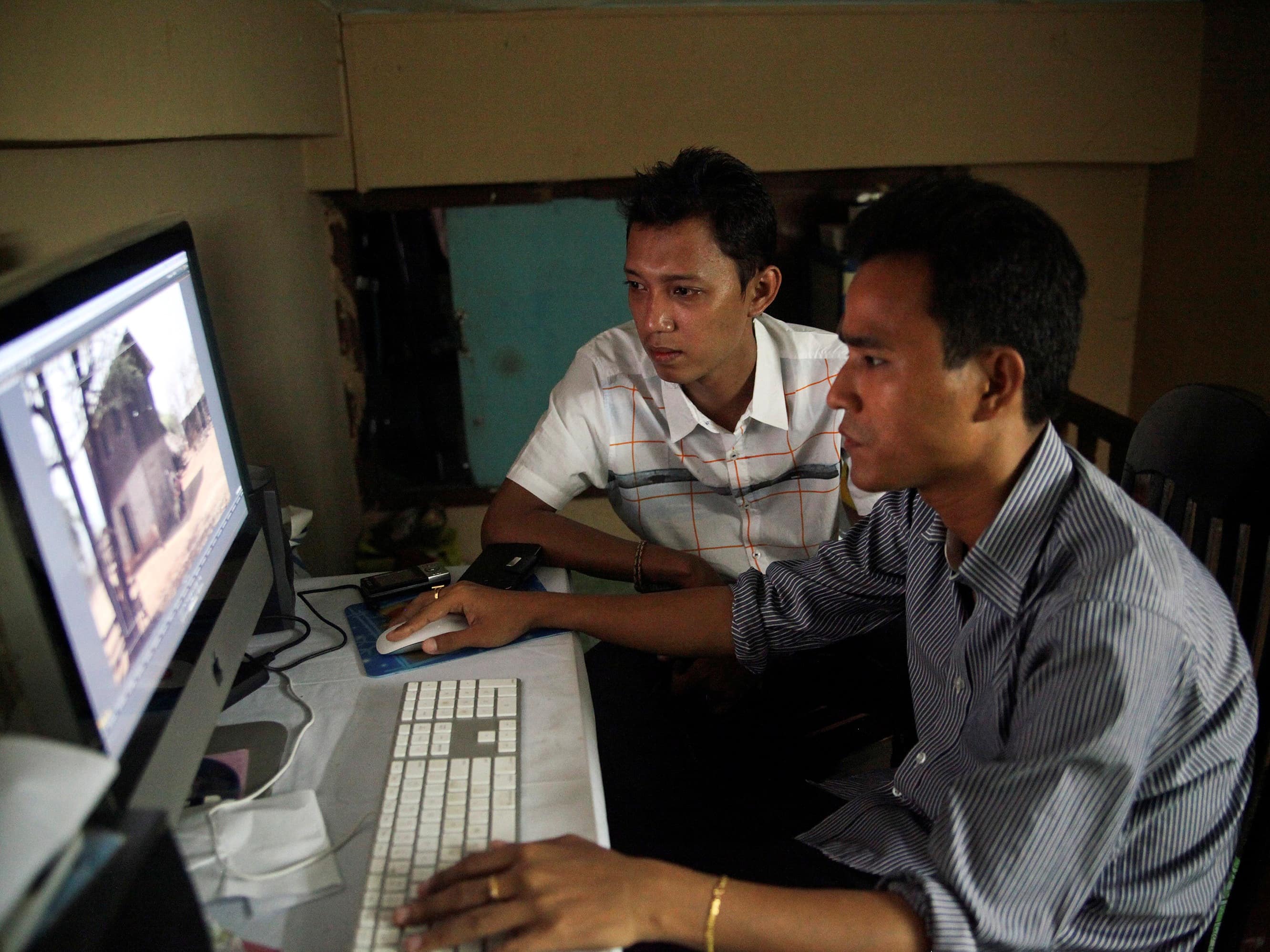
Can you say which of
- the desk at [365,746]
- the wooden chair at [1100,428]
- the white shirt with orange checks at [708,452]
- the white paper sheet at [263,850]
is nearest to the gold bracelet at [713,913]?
the desk at [365,746]

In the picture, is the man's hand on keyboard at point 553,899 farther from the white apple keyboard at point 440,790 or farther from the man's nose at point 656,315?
the man's nose at point 656,315

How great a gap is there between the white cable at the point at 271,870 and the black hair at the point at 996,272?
70 cm

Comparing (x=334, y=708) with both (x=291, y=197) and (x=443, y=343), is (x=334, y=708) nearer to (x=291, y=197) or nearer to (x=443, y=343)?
(x=291, y=197)

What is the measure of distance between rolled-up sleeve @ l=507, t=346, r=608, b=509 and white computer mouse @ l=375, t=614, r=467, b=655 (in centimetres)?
49

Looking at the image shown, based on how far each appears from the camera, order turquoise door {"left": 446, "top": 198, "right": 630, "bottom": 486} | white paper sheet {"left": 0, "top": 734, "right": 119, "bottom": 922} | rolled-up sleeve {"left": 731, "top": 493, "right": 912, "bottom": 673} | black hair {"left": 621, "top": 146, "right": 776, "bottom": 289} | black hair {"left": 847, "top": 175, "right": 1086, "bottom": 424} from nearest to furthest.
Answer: white paper sheet {"left": 0, "top": 734, "right": 119, "bottom": 922}
black hair {"left": 847, "top": 175, "right": 1086, "bottom": 424}
rolled-up sleeve {"left": 731, "top": 493, "right": 912, "bottom": 673}
black hair {"left": 621, "top": 146, "right": 776, "bottom": 289}
turquoise door {"left": 446, "top": 198, "right": 630, "bottom": 486}

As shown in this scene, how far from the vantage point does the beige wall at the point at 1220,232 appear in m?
2.38

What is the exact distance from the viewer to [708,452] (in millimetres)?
1643

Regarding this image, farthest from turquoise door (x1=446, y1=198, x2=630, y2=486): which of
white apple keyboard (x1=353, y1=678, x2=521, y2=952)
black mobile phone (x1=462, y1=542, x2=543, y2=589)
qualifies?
white apple keyboard (x1=353, y1=678, x2=521, y2=952)

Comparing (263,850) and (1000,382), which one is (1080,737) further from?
(263,850)

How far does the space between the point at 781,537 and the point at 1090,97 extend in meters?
→ 1.87

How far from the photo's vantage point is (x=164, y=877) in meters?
0.58

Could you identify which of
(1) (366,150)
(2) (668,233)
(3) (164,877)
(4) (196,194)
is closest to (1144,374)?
(2) (668,233)

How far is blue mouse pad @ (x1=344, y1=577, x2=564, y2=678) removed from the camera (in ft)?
3.63

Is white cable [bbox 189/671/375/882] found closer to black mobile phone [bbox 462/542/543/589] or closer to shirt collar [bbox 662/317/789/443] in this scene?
black mobile phone [bbox 462/542/543/589]
